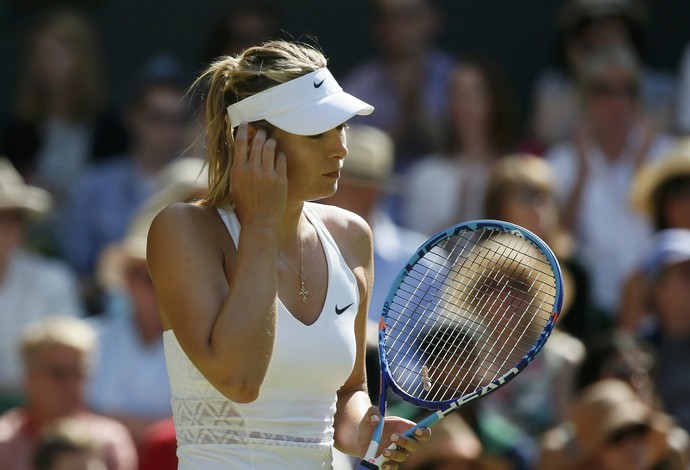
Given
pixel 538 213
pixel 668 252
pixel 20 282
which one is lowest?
pixel 20 282

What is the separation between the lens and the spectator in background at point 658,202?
19.4 feet

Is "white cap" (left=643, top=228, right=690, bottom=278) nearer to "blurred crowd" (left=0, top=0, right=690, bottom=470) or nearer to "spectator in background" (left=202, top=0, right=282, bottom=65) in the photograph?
"blurred crowd" (left=0, top=0, right=690, bottom=470)

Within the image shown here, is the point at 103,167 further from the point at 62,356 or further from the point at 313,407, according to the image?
the point at 313,407

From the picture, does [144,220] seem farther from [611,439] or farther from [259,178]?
[259,178]

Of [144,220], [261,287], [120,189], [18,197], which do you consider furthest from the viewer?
[120,189]

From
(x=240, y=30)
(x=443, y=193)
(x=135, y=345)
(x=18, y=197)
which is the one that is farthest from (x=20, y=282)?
(x=443, y=193)

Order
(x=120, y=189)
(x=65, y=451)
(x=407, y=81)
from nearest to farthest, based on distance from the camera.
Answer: (x=65, y=451) < (x=120, y=189) < (x=407, y=81)

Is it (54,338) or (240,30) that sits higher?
(240,30)

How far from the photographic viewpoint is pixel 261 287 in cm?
263

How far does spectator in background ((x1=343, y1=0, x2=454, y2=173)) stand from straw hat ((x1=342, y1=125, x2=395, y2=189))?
82cm

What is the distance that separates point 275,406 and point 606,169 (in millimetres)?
4184

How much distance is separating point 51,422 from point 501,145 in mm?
2629

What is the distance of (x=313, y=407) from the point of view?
2.77 m

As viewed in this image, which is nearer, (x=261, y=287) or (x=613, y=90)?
(x=261, y=287)
